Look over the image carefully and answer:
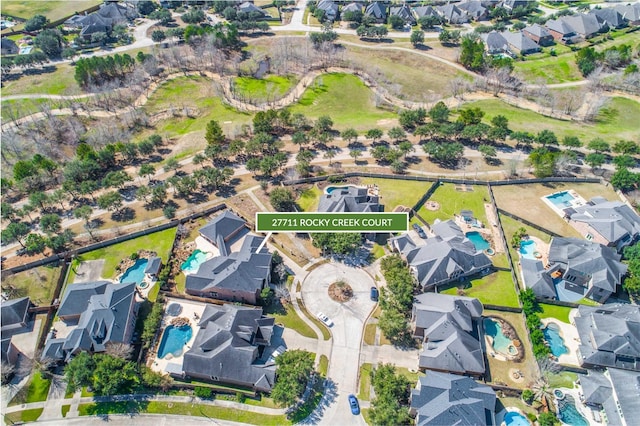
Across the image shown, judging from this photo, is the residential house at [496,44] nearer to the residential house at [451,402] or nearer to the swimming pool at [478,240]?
the swimming pool at [478,240]

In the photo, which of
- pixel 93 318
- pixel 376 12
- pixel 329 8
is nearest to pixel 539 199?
pixel 93 318

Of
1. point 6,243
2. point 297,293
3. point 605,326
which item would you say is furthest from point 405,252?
point 6,243

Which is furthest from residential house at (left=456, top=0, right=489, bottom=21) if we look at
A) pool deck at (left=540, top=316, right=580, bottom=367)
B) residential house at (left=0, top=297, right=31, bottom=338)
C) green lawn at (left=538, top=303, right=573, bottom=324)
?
residential house at (left=0, top=297, right=31, bottom=338)

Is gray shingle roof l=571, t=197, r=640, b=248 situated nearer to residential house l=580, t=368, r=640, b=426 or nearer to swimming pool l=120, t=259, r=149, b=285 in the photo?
residential house l=580, t=368, r=640, b=426

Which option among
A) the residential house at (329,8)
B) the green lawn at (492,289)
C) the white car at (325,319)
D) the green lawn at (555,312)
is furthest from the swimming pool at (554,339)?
the residential house at (329,8)

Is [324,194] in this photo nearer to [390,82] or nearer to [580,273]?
[580,273]

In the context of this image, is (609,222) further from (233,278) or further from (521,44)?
(521,44)
